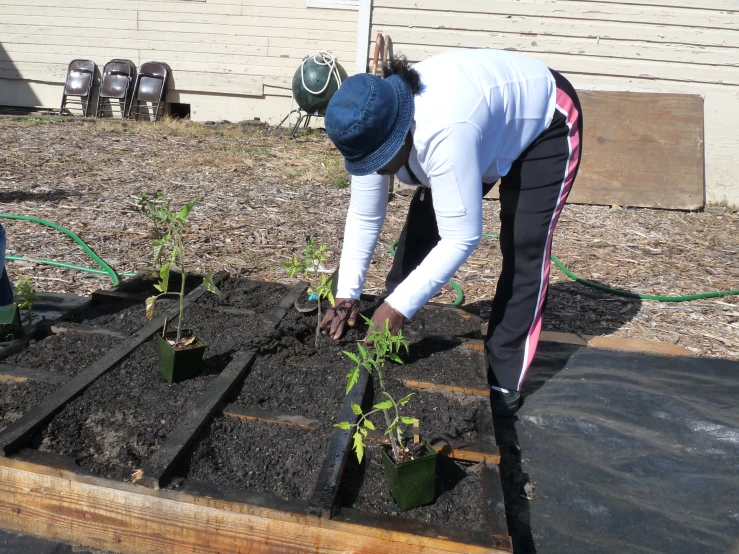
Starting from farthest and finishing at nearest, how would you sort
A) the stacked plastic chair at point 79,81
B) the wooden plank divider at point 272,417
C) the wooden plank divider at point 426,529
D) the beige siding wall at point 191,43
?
the stacked plastic chair at point 79,81 → the beige siding wall at point 191,43 → the wooden plank divider at point 272,417 → the wooden plank divider at point 426,529

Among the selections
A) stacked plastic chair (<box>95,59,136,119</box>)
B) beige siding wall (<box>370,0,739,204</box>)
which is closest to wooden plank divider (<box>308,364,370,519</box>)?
beige siding wall (<box>370,0,739,204</box>)

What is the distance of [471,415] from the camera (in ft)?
7.80

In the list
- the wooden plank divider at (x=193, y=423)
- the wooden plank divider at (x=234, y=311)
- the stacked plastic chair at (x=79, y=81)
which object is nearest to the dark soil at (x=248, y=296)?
the wooden plank divider at (x=234, y=311)

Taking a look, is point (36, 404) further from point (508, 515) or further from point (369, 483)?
point (508, 515)

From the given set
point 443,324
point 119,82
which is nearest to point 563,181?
point 443,324

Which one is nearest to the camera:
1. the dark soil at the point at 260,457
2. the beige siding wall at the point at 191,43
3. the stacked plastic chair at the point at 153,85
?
the dark soil at the point at 260,457

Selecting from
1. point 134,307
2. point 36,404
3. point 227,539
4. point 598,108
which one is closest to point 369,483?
point 227,539

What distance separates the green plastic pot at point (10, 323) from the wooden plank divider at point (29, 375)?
35 cm

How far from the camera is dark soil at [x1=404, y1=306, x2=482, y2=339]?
9.87ft

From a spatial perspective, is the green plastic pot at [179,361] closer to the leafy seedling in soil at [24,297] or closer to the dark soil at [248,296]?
the dark soil at [248,296]

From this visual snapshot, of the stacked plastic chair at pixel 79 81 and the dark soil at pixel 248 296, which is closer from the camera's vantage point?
the dark soil at pixel 248 296

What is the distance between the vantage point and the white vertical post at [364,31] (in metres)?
6.33

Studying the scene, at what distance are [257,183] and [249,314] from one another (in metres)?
3.88

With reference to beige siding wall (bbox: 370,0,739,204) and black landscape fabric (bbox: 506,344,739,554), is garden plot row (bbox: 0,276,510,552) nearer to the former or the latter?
black landscape fabric (bbox: 506,344,739,554)
